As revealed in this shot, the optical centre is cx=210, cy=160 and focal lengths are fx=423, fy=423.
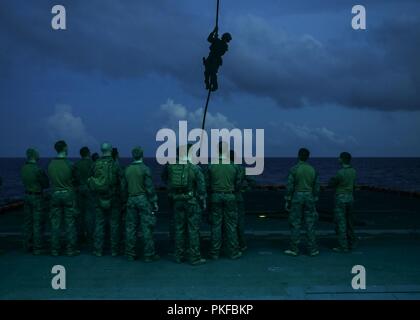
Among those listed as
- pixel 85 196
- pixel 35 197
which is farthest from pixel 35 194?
pixel 85 196

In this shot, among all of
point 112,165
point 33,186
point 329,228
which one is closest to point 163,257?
point 112,165

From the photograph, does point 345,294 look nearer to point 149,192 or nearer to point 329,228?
point 149,192

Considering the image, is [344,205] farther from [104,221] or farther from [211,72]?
[211,72]

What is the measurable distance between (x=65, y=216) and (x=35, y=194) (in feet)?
2.90

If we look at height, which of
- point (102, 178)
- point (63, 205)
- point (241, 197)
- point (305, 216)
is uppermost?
point (102, 178)

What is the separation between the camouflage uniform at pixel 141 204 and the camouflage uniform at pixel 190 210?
0.46m

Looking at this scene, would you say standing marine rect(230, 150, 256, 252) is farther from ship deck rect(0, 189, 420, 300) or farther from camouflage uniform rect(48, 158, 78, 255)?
camouflage uniform rect(48, 158, 78, 255)

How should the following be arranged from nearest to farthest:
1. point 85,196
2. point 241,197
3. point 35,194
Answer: point 35,194 → point 241,197 → point 85,196

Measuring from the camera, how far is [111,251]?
8.97m

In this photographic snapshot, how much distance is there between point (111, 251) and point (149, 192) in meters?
1.66

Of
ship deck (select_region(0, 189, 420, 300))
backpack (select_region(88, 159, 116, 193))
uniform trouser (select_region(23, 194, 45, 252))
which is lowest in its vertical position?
ship deck (select_region(0, 189, 420, 300))

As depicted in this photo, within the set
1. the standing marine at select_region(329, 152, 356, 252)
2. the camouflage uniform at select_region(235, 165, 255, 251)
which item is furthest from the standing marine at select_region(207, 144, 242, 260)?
the standing marine at select_region(329, 152, 356, 252)

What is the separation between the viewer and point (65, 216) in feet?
29.0

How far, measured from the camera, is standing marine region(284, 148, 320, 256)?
8.84 metres
